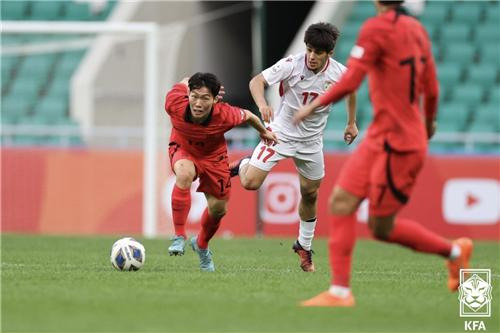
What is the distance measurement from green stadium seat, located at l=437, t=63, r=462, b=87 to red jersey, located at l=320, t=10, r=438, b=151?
586 inches

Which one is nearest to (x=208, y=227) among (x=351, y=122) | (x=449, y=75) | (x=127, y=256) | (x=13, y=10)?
(x=127, y=256)

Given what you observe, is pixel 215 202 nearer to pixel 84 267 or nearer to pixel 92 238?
pixel 84 267

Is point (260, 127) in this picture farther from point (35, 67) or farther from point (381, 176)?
point (35, 67)

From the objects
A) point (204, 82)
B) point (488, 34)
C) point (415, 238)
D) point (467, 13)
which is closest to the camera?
point (415, 238)

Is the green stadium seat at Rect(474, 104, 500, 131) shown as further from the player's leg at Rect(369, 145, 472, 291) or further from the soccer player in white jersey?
the player's leg at Rect(369, 145, 472, 291)

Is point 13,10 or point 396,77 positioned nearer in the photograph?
point 396,77

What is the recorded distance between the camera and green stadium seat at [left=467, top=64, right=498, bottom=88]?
2250 cm

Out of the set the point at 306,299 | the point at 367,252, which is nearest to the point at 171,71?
the point at 367,252

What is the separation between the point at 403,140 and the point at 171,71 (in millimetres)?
11655

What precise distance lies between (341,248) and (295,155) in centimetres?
A: 380

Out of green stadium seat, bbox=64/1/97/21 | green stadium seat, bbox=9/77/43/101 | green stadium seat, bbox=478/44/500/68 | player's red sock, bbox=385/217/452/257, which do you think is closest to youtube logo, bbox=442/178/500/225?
green stadium seat, bbox=478/44/500/68

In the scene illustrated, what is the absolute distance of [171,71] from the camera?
752 inches

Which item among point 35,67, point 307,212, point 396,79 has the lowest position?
point 307,212

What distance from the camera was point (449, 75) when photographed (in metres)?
22.6
